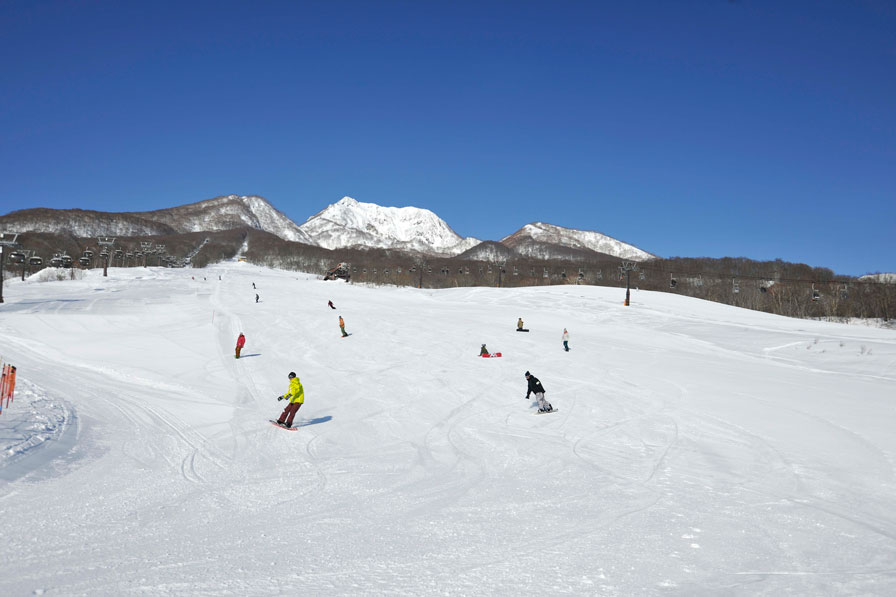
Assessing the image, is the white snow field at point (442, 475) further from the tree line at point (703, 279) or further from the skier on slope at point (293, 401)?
the tree line at point (703, 279)

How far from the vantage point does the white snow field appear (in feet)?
19.5

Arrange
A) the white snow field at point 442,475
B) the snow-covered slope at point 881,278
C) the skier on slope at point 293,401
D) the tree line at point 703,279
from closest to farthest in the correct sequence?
the white snow field at point 442,475
the skier on slope at point 293,401
the tree line at point 703,279
the snow-covered slope at point 881,278

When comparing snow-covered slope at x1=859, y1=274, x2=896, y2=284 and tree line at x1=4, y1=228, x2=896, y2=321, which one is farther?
snow-covered slope at x1=859, y1=274, x2=896, y2=284

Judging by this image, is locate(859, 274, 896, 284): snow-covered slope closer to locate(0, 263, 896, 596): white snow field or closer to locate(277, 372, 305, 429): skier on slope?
locate(0, 263, 896, 596): white snow field

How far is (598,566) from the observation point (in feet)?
20.3

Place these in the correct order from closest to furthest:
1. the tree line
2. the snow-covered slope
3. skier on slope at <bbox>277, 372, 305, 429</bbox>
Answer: skier on slope at <bbox>277, 372, 305, 429</bbox> < the tree line < the snow-covered slope

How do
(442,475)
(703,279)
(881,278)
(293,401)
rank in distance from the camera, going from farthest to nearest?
(703,279) < (881,278) < (293,401) < (442,475)

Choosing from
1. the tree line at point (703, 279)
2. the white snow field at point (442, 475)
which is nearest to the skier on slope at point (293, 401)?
the white snow field at point (442, 475)

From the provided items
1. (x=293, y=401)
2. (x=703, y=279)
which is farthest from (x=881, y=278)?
(x=293, y=401)

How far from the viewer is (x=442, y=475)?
10188mm

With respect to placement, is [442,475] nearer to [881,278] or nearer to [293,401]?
[293,401]

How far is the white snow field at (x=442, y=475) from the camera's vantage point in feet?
19.5

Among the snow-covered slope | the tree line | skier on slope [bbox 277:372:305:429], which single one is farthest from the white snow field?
the snow-covered slope

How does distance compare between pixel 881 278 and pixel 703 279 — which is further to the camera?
pixel 703 279
